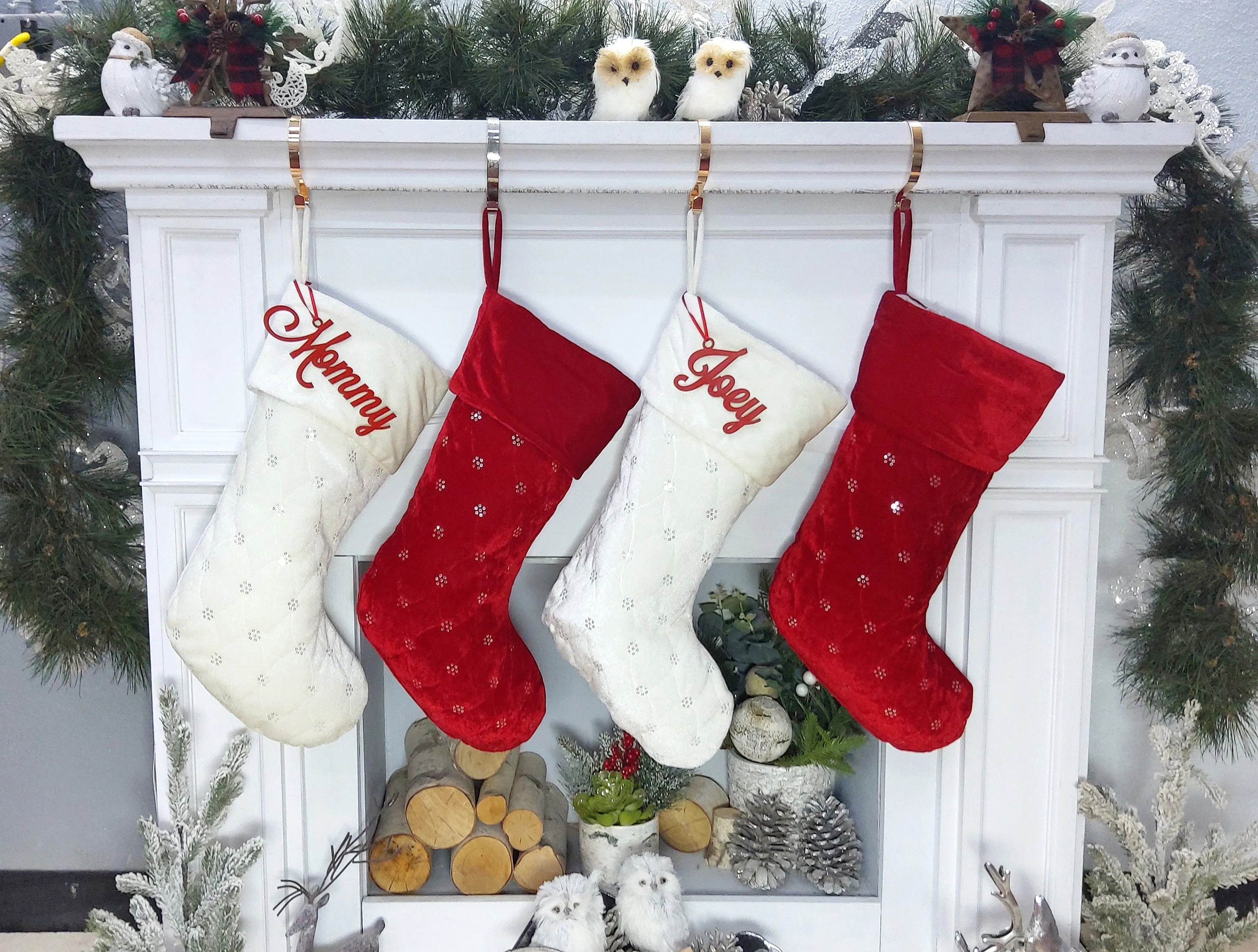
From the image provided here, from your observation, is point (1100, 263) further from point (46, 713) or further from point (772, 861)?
point (46, 713)

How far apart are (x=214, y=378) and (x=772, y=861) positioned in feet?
3.97

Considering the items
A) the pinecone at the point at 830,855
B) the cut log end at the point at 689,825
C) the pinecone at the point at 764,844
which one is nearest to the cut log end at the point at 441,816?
the cut log end at the point at 689,825

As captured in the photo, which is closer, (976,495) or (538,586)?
(976,495)

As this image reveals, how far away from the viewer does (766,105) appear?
1.30 metres

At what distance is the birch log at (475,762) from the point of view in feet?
5.19

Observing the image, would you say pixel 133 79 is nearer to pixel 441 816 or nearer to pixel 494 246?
pixel 494 246

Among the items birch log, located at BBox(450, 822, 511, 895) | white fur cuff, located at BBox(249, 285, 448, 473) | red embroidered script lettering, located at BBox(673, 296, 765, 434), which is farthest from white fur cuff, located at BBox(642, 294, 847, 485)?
birch log, located at BBox(450, 822, 511, 895)

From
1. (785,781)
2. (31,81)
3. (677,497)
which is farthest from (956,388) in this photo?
(31,81)

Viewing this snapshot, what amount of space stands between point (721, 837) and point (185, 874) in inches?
34.6

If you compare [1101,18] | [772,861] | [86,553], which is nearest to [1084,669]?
[772,861]

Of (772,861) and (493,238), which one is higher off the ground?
(493,238)

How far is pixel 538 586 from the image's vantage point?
171 centimetres

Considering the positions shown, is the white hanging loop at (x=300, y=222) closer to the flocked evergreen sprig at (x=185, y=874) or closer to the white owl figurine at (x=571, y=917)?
the flocked evergreen sprig at (x=185, y=874)

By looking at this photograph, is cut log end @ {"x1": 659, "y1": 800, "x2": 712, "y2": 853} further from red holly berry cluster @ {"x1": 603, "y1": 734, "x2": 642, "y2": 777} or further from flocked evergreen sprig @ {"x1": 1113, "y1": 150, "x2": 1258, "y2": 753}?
flocked evergreen sprig @ {"x1": 1113, "y1": 150, "x2": 1258, "y2": 753}
